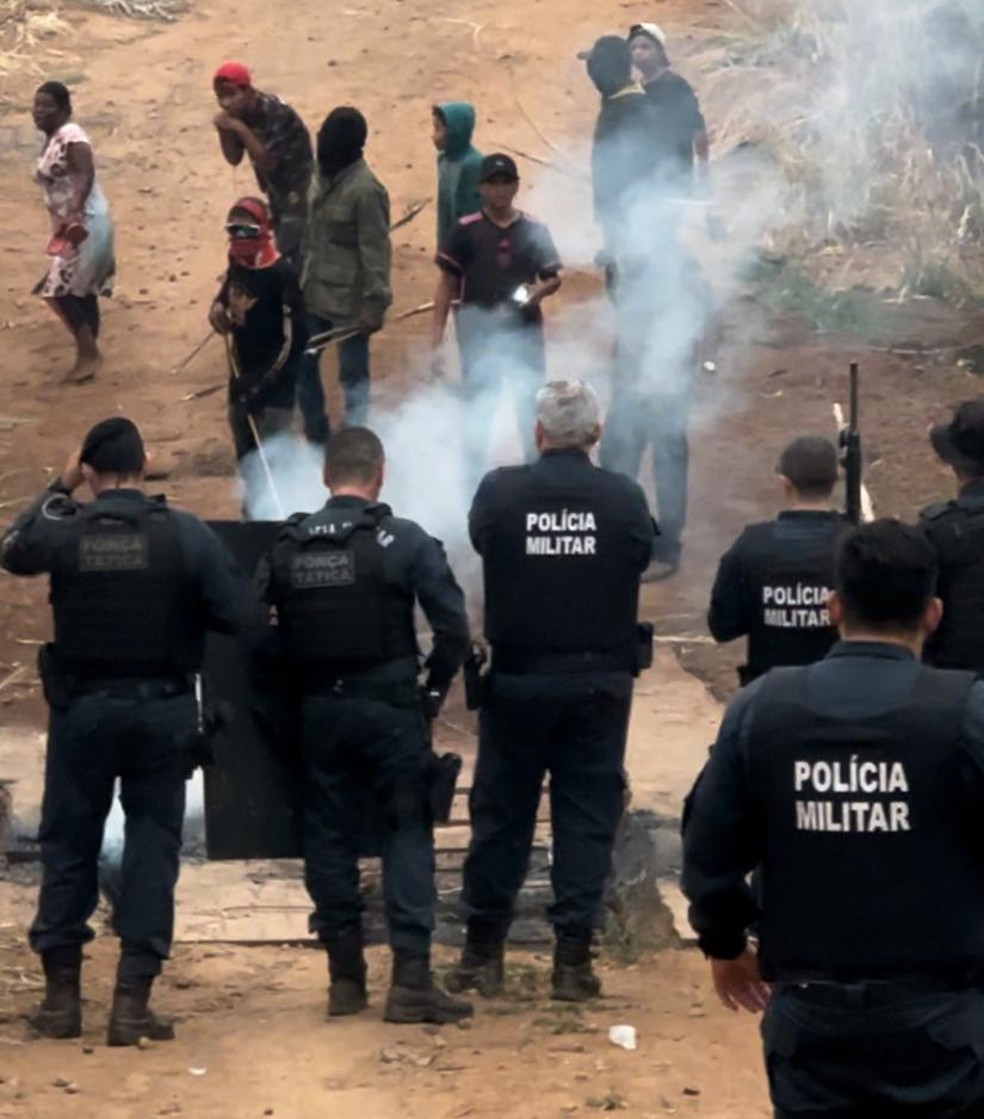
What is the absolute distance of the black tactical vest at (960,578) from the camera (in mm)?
6809

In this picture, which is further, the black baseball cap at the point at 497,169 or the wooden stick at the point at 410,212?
the wooden stick at the point at 410,212

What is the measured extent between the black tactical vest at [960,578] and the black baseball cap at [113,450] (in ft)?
6.88

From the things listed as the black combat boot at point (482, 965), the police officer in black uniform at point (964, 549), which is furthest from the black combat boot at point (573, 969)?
the police officer in black uniform at point (964, 549)

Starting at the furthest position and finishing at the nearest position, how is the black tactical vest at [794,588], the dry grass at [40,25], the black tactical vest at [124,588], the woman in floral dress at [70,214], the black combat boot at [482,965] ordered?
1. the dry grass at [40,25]
2. the woman in floral dress at [70,214]
3. the black combat boot at [482,965]
4. the black tactical vest at [794,588]
5. the black tactical vest at [124,588]

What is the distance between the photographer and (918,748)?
13.8ft

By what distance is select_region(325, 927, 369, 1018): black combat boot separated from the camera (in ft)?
23.1

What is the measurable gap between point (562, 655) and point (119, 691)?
120 cm

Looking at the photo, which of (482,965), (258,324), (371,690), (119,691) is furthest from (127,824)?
(258,324)

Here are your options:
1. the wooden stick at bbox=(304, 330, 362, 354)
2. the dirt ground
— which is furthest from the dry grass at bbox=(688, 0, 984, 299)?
the wooden stick at bbox=(304, 330, 362, 354)

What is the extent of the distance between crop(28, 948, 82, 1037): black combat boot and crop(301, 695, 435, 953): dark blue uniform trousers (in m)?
0.67

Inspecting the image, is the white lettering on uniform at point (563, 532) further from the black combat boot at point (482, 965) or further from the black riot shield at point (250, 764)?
the black combat boot at point (482, 965)

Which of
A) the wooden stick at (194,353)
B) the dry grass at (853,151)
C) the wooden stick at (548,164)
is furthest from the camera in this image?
the wooden stick at (548,164)

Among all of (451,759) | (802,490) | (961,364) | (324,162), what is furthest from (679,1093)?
(961,364)

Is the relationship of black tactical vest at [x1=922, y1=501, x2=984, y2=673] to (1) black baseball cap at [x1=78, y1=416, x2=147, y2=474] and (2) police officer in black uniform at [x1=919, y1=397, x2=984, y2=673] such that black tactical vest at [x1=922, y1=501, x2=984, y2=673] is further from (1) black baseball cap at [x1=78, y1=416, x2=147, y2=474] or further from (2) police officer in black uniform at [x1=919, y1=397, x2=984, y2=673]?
(1) black baseball cap at [x1=78, y1=416, x2=147, y2=474]
